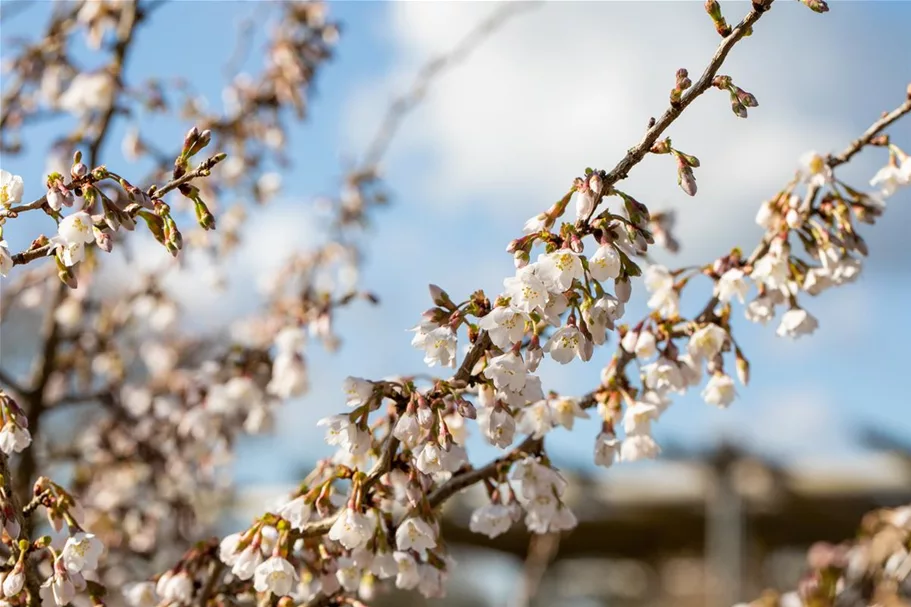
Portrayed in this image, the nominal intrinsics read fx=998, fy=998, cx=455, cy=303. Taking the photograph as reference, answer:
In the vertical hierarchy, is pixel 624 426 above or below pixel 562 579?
below

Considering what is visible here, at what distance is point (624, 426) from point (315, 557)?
588 millimetres

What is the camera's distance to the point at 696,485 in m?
12.7

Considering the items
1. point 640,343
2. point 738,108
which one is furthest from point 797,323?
point 738,108

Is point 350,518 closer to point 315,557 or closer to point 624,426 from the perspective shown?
point 315,557

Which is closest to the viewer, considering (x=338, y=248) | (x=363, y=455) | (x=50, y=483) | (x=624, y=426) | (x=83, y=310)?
(x=50, y=483)

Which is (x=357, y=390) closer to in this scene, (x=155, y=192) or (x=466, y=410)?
(x=466, y=410)

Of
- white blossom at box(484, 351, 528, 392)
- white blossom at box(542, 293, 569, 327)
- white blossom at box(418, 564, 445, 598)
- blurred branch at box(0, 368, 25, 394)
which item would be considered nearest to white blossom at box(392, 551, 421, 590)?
white blossom at box(418, 564, 445, 598)

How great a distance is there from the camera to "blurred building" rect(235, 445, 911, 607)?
11.6 metres

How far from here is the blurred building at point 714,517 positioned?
1162 centimetres

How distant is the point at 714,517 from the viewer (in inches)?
479

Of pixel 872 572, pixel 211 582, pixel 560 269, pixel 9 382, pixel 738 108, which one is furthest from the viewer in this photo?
pixel 9 382

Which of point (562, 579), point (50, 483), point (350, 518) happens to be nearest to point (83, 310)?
point (50, 483)

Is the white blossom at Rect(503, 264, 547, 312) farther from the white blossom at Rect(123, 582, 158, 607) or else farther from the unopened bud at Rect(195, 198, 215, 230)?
the white blossom at Rect(123, 582, 158, 607)

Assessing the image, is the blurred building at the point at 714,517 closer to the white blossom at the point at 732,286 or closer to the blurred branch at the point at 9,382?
the blurred branch at the point at 9,382
